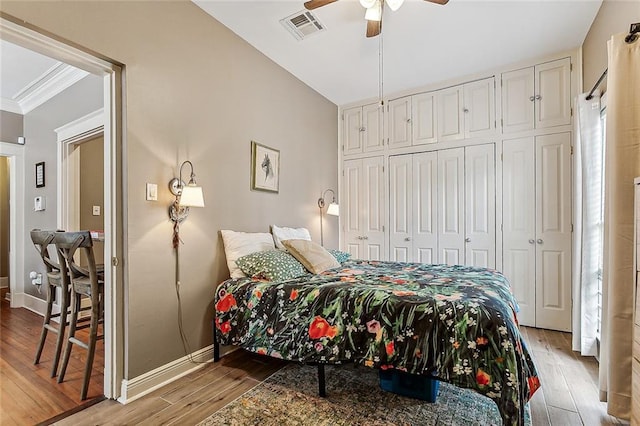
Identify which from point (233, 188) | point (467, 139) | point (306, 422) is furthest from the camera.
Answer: point (467, 139)

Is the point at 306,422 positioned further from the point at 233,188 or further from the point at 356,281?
the point at 233,188

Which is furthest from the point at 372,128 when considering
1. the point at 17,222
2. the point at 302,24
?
the point at 17,222

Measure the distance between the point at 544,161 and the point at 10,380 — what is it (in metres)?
4.92

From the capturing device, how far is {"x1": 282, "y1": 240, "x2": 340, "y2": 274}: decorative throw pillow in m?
2.60

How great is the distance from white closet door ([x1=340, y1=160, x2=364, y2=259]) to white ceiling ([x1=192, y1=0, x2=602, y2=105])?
1.21 metres

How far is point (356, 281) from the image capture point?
221 cm

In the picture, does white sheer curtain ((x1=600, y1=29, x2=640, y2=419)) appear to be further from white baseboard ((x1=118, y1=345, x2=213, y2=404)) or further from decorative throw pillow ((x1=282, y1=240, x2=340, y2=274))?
white baseboard ((x1=118, y1=345, x2=213, y2=404))

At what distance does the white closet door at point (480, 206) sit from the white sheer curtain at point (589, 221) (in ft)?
3.06

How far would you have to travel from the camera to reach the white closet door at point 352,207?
14.6ft

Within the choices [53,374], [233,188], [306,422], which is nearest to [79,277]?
[53,374]

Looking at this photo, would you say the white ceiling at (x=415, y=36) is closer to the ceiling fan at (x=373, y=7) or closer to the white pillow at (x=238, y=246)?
the ceiling fan at (x=373, y=7)

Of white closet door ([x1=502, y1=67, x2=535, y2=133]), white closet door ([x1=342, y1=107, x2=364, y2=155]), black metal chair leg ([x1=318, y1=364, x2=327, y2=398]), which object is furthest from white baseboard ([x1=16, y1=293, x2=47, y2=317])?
white closet door ([x1=502, y1=67, x2=535, y2=133])

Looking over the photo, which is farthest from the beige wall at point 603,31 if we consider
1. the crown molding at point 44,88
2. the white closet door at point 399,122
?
the crown molding at point 44,88

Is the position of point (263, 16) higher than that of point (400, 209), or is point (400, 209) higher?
point (263, 16)
